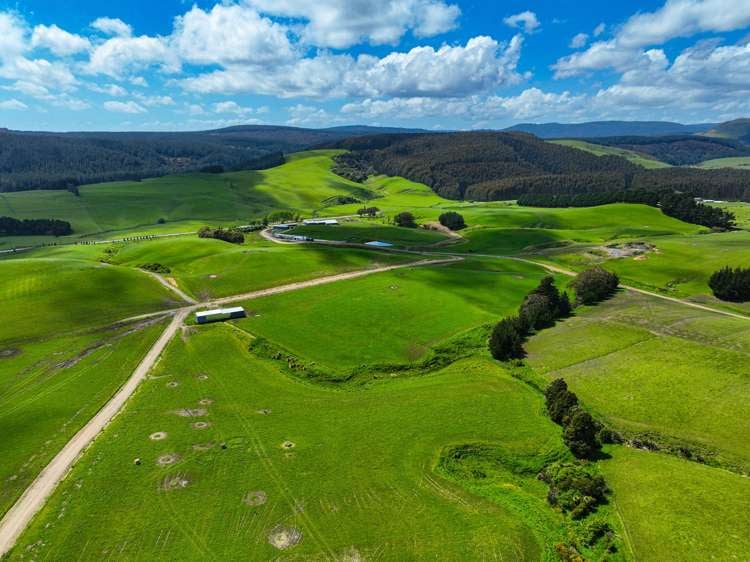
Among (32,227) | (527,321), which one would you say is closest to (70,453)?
(527,321)

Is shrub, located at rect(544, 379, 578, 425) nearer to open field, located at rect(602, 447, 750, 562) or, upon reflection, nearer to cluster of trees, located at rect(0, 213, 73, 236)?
open field, located at rect(602, 447, 750, 562)

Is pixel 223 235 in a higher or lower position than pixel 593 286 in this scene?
higher

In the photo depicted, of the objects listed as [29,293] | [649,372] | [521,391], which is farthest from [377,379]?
[29,293]

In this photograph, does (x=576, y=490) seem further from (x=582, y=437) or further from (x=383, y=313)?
(x=383, y=313)

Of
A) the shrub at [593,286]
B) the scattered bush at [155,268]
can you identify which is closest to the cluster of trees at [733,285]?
the shrub at [593,286]

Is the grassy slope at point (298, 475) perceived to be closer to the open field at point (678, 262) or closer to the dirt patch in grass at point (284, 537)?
the dirt patch in grass at point (284, 537)

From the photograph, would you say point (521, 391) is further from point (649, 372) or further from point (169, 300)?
point (169, 300)

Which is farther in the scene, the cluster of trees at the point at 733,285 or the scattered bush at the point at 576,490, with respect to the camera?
the cluster of trees at the point at 733,285
